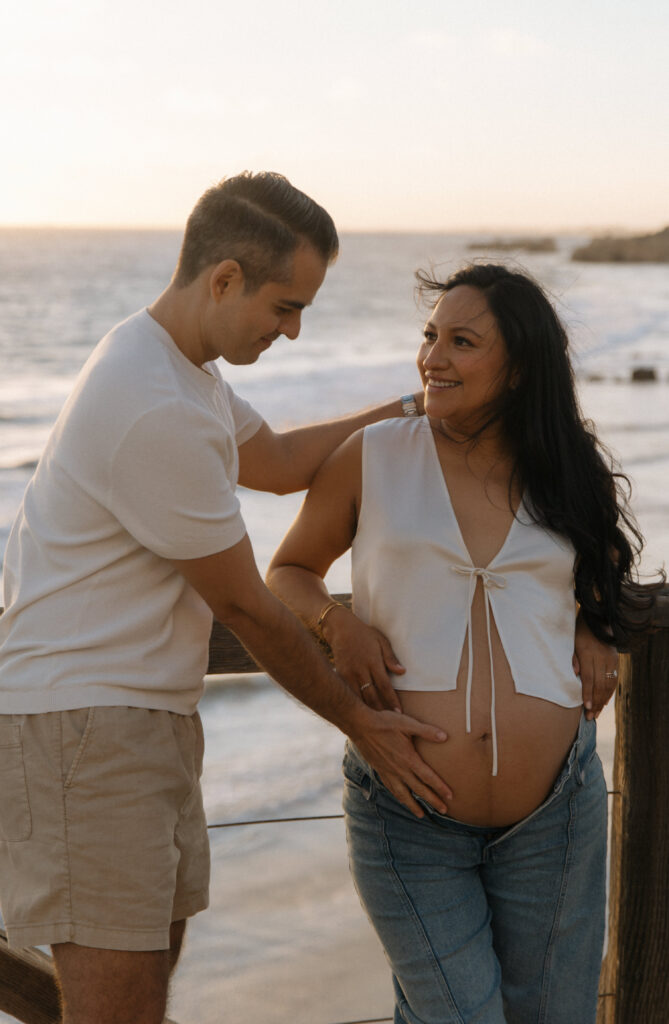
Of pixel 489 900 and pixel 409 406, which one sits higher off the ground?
pixel 409 406

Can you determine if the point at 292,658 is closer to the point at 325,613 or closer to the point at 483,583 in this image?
the point at 325,613

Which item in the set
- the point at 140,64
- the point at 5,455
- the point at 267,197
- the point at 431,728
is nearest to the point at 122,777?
the point at 431,728

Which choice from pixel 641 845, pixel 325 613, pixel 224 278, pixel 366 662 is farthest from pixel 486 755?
pixel 224 278

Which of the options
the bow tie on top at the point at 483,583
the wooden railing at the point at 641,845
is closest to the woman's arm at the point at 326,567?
the bow tie on top at the point at 483,583

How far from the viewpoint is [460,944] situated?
174 cm

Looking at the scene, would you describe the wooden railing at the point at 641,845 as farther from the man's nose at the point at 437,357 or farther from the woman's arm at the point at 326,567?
the man's nose at the point at 437,357

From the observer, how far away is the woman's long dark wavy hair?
6.14 ft

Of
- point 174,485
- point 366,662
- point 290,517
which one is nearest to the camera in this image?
point 174,485

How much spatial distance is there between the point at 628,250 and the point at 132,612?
65347 millimetres

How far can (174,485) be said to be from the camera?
155 centimetres

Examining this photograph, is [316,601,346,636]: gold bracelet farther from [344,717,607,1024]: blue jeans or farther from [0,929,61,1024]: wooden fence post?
[0,929,61,1024]: wooden fence post

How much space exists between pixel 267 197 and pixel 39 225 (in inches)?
3852

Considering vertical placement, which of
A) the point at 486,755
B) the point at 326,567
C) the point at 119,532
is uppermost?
the point at 119,532

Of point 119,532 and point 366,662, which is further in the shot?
point 366,662
